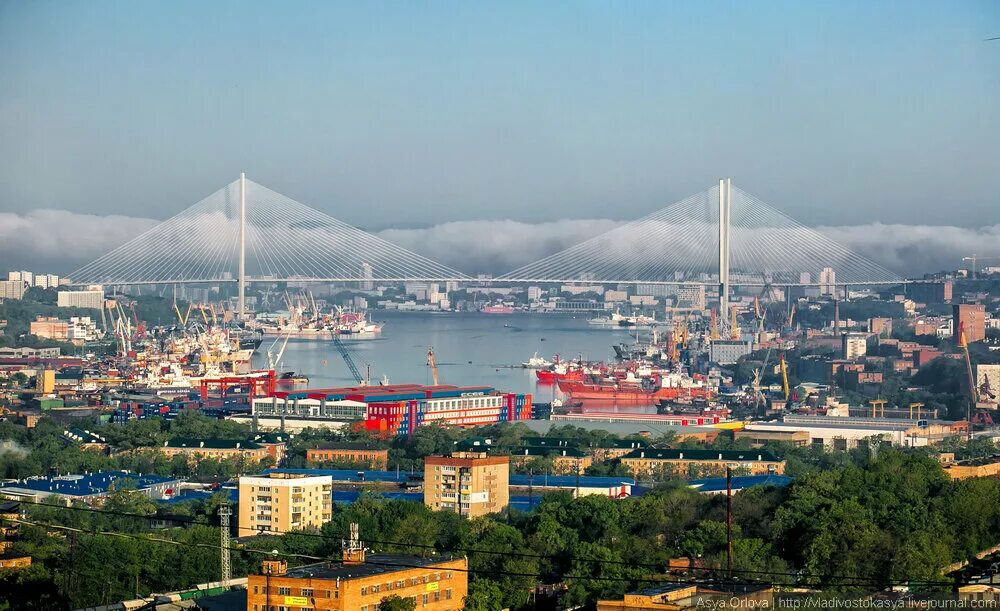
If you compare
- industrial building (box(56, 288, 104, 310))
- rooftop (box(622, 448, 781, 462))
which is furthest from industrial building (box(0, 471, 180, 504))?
industrial building (box(56, 288, 104, 310))

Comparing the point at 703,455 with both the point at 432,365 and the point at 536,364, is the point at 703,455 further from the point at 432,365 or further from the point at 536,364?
the point at 536,364

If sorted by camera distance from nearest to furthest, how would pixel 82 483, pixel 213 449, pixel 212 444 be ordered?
pixel 82 483
pixel 213 449
pixel 212 444

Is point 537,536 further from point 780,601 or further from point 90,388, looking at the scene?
point 90,388

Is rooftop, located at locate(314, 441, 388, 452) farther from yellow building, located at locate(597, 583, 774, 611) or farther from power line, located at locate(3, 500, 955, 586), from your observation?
yellow building, located at locate(597, 583, 774, 611)

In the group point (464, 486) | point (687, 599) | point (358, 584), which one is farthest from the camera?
point (464, 486)

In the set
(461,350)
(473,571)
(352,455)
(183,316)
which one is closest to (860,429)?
(352,455)

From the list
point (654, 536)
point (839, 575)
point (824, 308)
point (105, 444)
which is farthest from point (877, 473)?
point (824, 308)

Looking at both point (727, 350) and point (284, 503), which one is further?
point (727, 350)
